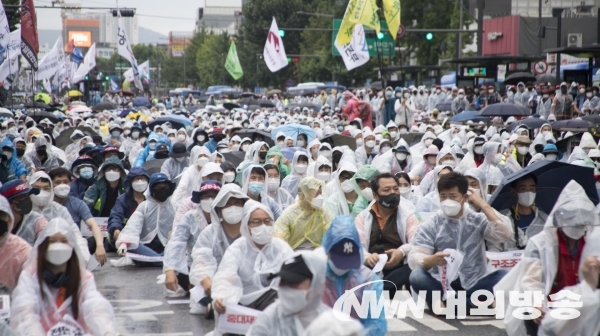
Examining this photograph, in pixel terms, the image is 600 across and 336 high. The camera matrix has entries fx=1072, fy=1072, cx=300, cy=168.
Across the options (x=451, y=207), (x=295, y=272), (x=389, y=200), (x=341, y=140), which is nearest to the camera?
(x=295, y=272)

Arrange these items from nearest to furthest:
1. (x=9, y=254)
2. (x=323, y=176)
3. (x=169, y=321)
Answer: (x=9, y=254) < (x=169, y=321) < (x=323, y=176)

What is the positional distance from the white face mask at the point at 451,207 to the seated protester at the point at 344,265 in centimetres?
283

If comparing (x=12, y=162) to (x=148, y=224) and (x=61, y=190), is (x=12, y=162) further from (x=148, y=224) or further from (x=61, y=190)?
(x=61, y=190)

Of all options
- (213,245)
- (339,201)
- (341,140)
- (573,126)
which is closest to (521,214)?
(339,201)

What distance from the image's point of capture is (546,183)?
1082 centimetres

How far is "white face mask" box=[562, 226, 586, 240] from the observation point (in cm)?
696

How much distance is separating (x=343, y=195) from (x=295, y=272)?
6996 millimetres

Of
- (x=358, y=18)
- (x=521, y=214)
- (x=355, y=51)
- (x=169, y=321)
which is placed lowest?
(x=169, y=321)

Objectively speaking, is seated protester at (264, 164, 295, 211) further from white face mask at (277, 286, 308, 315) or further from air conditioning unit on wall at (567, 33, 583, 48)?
air conditioning unit on wall at (567, 33, 583, 48)

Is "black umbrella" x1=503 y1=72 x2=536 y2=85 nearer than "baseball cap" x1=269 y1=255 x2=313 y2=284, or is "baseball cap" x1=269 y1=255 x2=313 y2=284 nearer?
"baseball cap" x1=269 y1=255 x2=313 y2=284

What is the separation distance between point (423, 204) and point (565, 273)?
229 inches

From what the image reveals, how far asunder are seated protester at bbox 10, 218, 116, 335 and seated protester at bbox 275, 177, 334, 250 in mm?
3834

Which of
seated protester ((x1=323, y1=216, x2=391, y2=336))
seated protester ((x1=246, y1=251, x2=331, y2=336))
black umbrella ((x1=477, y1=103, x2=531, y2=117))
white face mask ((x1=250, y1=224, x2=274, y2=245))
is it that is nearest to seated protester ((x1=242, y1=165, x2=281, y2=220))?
white face mask ((x1=250, y1=224, x2=274, y2=245))

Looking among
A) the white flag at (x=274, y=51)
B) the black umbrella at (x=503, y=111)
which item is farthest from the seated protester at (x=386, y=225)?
the white flag at (x=274, y=51)
